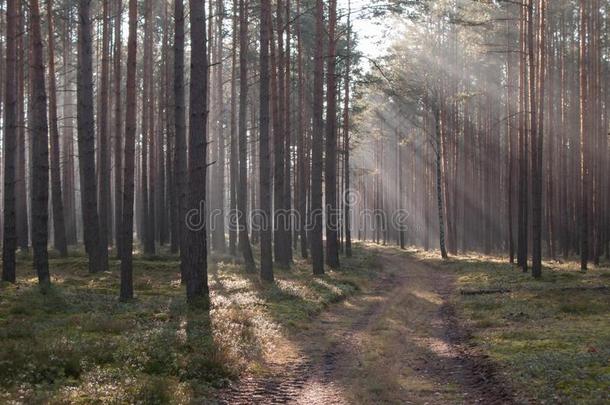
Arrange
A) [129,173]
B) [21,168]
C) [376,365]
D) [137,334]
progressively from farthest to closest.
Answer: [21,168] → [129,173] → [137,334] → [376,365]

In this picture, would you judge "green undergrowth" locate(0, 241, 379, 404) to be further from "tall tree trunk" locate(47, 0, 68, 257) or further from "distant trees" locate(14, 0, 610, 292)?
"tall tree trunk" locate(47, 0, 68, 257)

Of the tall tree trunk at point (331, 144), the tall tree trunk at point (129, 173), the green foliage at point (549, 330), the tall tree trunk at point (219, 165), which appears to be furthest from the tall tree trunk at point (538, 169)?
the tall tree trunk at point (219, 165)

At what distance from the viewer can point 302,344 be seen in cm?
1187

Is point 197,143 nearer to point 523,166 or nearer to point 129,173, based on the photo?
point 129,173

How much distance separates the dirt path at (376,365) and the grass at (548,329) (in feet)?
1.63

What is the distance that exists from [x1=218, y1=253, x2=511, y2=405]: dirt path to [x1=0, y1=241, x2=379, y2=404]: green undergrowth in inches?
21.6

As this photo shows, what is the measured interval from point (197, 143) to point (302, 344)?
5.43 meters

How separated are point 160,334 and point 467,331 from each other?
6.54m

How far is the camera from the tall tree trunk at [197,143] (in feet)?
47.0

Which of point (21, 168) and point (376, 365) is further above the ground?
point (21, 168)

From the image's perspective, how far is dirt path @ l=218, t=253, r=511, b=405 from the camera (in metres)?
8.15

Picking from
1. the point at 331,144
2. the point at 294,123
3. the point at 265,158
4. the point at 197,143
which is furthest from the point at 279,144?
the point at 294,123

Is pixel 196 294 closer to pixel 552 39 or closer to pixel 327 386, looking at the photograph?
pixel 327 386

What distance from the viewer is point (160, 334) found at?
10.8 m
